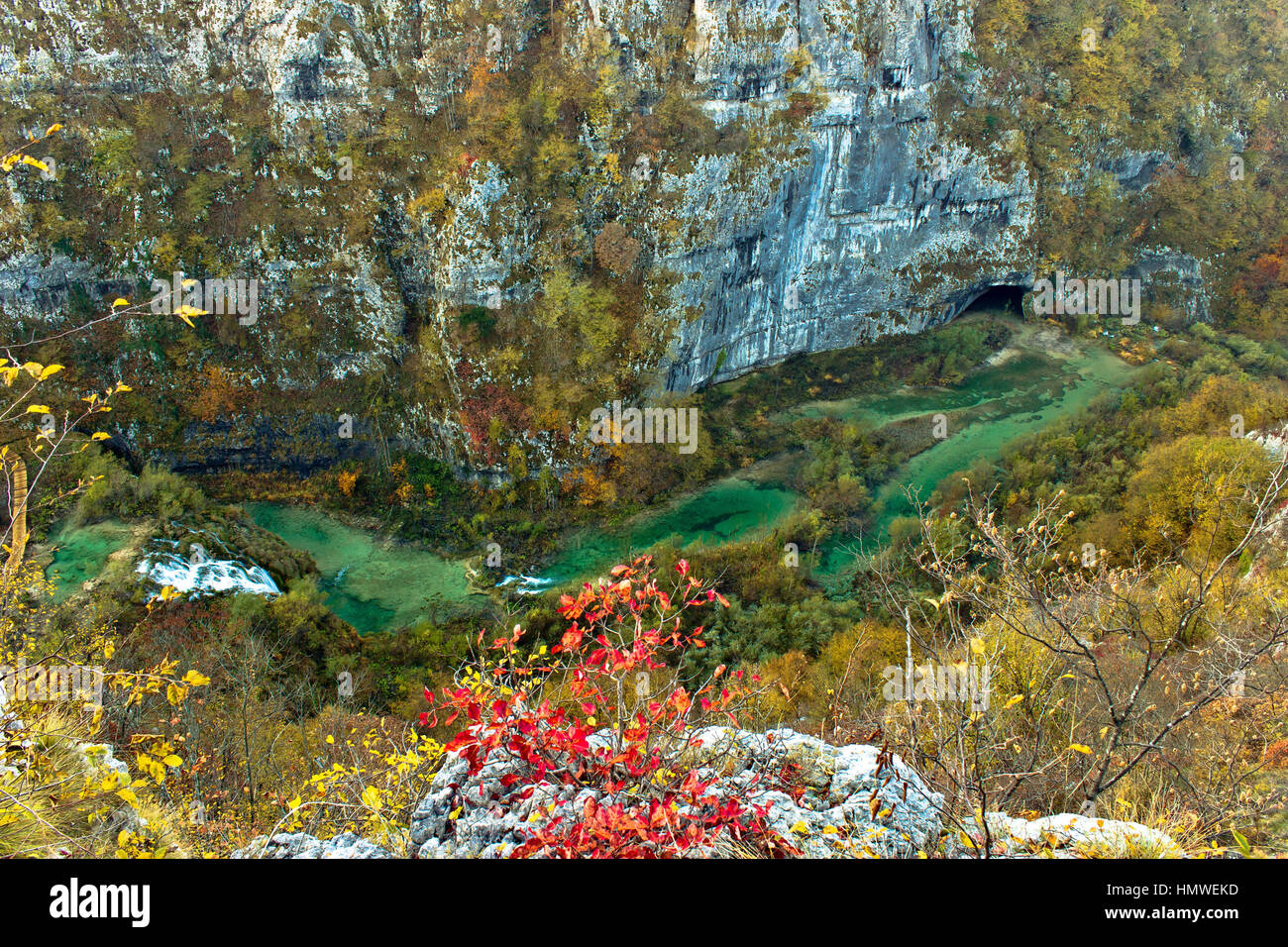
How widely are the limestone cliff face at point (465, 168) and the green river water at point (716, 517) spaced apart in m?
4.90

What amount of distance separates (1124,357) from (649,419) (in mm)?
24040

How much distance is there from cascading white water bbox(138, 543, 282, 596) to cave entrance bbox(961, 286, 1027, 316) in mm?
34574

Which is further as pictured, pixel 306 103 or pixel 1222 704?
pixel 306 103

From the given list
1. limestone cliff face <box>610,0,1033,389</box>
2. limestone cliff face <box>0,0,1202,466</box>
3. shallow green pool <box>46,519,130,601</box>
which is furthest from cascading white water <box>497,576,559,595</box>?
shallow green pool <box>46,519,130,601</box>

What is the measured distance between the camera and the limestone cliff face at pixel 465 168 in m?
26.9

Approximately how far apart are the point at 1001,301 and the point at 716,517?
23.0 metres

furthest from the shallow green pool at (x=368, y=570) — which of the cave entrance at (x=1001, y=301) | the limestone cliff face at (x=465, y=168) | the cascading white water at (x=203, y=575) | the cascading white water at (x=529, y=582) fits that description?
the cave entrance at (x=1001, y=301)

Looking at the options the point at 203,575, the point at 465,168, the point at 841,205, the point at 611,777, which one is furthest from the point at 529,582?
the point at 841,205

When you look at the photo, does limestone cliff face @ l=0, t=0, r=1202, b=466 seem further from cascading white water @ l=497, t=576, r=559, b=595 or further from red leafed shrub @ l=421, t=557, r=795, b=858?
red leafed shrub @ l=421, t=557, r=795, b=858

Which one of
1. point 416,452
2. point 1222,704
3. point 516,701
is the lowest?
point 1222,704

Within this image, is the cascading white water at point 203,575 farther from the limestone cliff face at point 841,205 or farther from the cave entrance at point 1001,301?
the cave entrance at point 1001,301

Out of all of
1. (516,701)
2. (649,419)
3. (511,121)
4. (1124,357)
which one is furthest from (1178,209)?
(516,701)

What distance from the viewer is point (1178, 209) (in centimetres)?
4050

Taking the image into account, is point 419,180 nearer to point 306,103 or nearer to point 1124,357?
point 306,103
